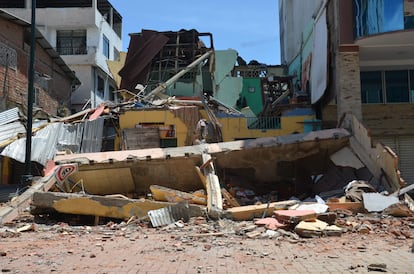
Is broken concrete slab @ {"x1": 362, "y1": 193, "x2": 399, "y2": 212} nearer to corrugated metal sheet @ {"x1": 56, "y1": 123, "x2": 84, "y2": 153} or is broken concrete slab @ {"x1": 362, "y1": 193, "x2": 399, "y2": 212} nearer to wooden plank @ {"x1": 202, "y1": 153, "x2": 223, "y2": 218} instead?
wooden plank @ {"x1": 202, "y1": 153, "x2": 223, "y2": 218}

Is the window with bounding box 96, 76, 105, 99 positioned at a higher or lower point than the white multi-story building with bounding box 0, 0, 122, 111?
lower

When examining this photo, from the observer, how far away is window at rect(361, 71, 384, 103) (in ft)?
62.8

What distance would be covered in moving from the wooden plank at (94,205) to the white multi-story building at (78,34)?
68.7ft

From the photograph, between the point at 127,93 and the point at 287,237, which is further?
the point at 127,93

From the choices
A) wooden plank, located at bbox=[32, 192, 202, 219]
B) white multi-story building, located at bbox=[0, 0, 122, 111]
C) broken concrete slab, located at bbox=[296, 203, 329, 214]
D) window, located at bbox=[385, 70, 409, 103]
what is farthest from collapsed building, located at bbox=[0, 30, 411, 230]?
white multi-story building, located at bbox=[0, 0, 122, 111]

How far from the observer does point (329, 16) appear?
17.3m

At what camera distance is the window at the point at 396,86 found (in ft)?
62.6

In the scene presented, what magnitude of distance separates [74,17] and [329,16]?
21.7 meters

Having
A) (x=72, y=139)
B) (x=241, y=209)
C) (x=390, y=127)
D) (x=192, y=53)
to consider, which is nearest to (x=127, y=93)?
(x=192, y=53)

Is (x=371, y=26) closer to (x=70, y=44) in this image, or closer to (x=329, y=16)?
(x=329, y=16)

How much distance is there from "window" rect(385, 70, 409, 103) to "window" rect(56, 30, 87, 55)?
22.6m

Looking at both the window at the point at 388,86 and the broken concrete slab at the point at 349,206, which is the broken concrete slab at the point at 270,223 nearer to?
the broken concrete slab at the point at 349,206

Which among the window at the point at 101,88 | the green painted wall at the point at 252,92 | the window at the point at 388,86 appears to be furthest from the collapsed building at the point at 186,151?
the window at the point at 101,88

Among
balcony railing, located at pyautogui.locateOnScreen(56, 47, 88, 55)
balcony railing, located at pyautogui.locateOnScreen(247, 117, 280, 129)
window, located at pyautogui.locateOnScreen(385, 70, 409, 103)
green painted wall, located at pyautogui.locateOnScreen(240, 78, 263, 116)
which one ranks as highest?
balcony railing, located at pyautogui.locateOnScreen(56, 47, 88, 55)
